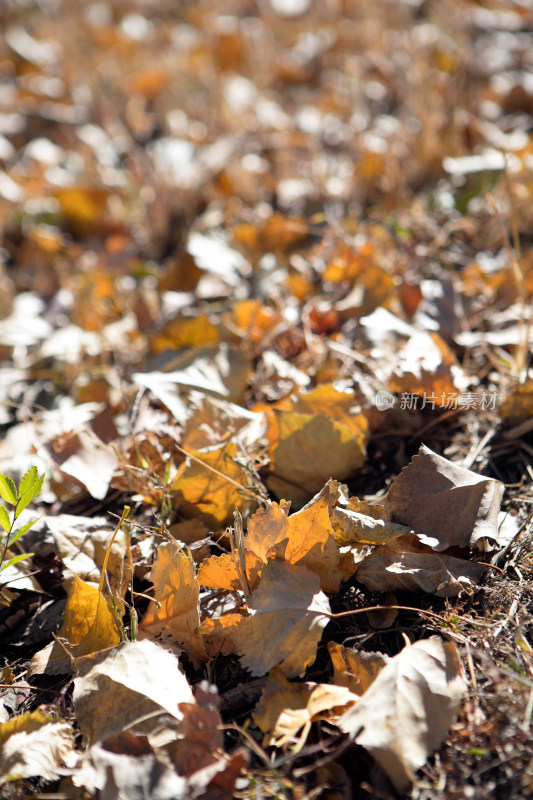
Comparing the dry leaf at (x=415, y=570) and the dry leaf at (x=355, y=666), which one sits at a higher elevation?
the dry leaf at (x=415, y=570)

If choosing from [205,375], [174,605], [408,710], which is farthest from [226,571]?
[205,375]

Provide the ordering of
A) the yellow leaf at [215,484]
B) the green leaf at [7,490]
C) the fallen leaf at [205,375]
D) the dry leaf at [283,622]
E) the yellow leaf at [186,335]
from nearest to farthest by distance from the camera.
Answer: the dry leaf at [283,622] → the green leaf at [7,490] → the yellow leaf at [215,484] → the fallen leaf at [205,375] → the yellow leaf at [186,335]

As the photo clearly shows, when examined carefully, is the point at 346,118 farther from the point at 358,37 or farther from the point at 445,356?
the point at 445,356

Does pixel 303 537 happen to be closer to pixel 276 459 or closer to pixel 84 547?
pixel 276 459

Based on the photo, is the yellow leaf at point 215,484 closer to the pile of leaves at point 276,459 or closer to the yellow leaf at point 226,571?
A: the pile of leaves at point 276,459

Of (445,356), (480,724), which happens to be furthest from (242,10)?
(480,724)

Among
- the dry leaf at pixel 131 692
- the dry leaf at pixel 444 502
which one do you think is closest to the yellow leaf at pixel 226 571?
the dry leaf at pixel 131 692
